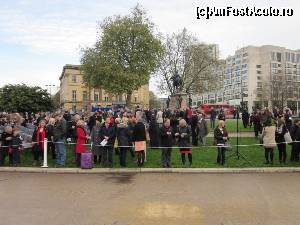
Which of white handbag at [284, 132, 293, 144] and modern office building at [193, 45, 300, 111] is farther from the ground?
modern office building at [193, 45, 300, 111]

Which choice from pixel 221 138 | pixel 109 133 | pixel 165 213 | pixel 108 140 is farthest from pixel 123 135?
pixel 165 213

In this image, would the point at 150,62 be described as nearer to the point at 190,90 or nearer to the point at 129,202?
the point at 190,90

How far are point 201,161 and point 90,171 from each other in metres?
4.43

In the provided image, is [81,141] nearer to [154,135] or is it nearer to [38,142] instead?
[38,142]

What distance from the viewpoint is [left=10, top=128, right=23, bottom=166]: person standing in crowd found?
1692 centimetres

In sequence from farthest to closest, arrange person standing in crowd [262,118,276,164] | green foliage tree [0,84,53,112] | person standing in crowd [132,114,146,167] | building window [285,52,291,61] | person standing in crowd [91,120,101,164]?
building window [285,52,291,61], green foliage tree [0,84,53,112], person standing in crowd [91,120,101,164], person standing in crowd [262,118,276,164], person standing in crowd [132,114,146,167]

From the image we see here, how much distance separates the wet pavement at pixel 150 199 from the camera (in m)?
8.82

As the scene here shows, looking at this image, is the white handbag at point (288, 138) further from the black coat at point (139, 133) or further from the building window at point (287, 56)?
the building window at point (287, 56)

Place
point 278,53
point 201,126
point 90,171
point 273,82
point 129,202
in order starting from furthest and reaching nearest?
point 278,53
point 273,82
point 201,126
point 90,171
point 129,202

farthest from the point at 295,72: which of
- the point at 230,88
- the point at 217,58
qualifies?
the point at 217,58

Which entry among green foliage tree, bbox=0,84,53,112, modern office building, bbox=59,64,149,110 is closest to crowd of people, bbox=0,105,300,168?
green foliage tree, bbox=0,84,53,112

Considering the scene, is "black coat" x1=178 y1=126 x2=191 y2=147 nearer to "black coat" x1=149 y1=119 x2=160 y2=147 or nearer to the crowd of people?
the crowd of people

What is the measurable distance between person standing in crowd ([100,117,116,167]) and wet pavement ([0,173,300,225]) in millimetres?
1725

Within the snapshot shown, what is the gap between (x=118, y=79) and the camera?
5712 cm
